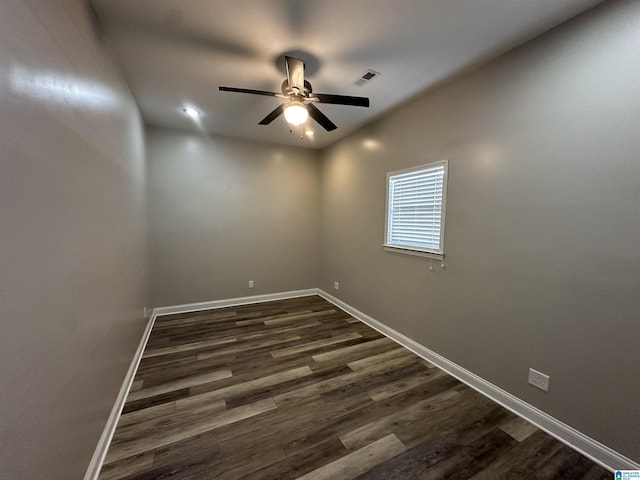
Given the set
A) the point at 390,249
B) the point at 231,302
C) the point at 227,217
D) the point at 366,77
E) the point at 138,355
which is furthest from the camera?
the point at 231,302

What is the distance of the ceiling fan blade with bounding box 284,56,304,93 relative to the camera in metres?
1.81

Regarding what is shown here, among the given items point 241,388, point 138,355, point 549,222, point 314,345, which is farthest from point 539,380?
point 138,355

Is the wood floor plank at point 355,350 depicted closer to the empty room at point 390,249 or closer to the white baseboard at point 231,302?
the empty room at point 390,249

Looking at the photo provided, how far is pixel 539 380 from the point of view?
177cm

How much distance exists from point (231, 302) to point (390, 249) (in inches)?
108

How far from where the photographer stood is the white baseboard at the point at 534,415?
1472mm

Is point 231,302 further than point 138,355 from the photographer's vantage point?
Yes

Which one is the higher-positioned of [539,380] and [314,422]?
[539,380]

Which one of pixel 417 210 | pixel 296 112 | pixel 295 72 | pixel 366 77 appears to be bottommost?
pixel 417 210

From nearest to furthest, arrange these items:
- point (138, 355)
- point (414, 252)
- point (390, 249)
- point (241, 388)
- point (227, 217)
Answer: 1. point (241, 388)
2. point (138, 355)
3. point (414, 252)
4. point (390, 249)
5. point (227, 217)

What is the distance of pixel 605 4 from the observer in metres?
1.45

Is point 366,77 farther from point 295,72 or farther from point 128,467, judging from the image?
point 128,467

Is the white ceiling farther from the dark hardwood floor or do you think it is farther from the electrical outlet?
the dark hardwood floor

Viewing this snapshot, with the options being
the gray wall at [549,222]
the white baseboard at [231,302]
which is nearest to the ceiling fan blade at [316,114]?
the gray wall at [549,222]
